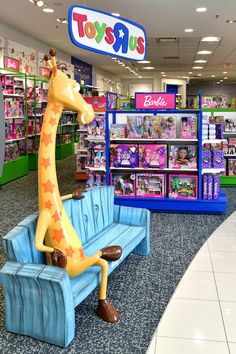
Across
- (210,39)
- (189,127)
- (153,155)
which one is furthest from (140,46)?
(210,39)

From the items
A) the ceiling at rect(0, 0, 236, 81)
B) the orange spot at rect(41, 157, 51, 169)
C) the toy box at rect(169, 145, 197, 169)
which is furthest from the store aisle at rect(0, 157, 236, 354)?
the ceiling at rect(0, 0, 236, 81)

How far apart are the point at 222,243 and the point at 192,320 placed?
1.86 m

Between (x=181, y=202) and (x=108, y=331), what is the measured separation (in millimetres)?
3395

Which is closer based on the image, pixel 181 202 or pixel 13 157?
pixel 181 202

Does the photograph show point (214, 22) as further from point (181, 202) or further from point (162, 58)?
point (162, 58)

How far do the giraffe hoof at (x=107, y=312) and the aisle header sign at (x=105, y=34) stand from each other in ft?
8.38

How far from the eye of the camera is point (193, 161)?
602cm

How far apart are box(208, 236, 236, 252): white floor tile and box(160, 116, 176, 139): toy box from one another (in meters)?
1.80

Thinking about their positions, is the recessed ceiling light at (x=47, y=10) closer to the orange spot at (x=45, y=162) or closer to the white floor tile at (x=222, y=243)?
the white floor tile at (x=222, y=243)

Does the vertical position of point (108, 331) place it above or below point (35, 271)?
below

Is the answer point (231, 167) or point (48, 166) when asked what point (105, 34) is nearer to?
point (48, 166)

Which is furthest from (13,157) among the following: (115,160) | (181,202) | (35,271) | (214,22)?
(35,271)

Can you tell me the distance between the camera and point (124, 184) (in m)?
6.27

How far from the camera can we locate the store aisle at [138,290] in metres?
2.68
